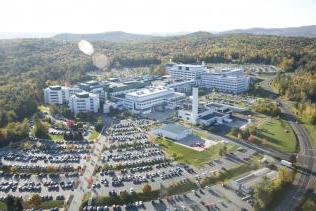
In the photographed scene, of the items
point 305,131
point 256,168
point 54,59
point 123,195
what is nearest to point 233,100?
point 305,131

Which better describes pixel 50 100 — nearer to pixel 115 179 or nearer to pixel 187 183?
pixel 115 179

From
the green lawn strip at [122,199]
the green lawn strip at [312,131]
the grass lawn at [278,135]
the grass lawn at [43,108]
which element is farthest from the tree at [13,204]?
the green lawn strip at [312,131]

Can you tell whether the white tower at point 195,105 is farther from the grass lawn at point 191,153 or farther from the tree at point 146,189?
the tree at point 146,189

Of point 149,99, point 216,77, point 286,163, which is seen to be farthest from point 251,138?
point 216,77

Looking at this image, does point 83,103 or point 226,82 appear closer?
point 83,103

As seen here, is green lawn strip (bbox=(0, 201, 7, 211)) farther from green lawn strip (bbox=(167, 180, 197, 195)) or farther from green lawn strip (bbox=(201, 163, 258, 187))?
green lawn strip (bbox=(201, 163, 258, 187))

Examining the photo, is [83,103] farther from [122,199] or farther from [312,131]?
[312,131]
